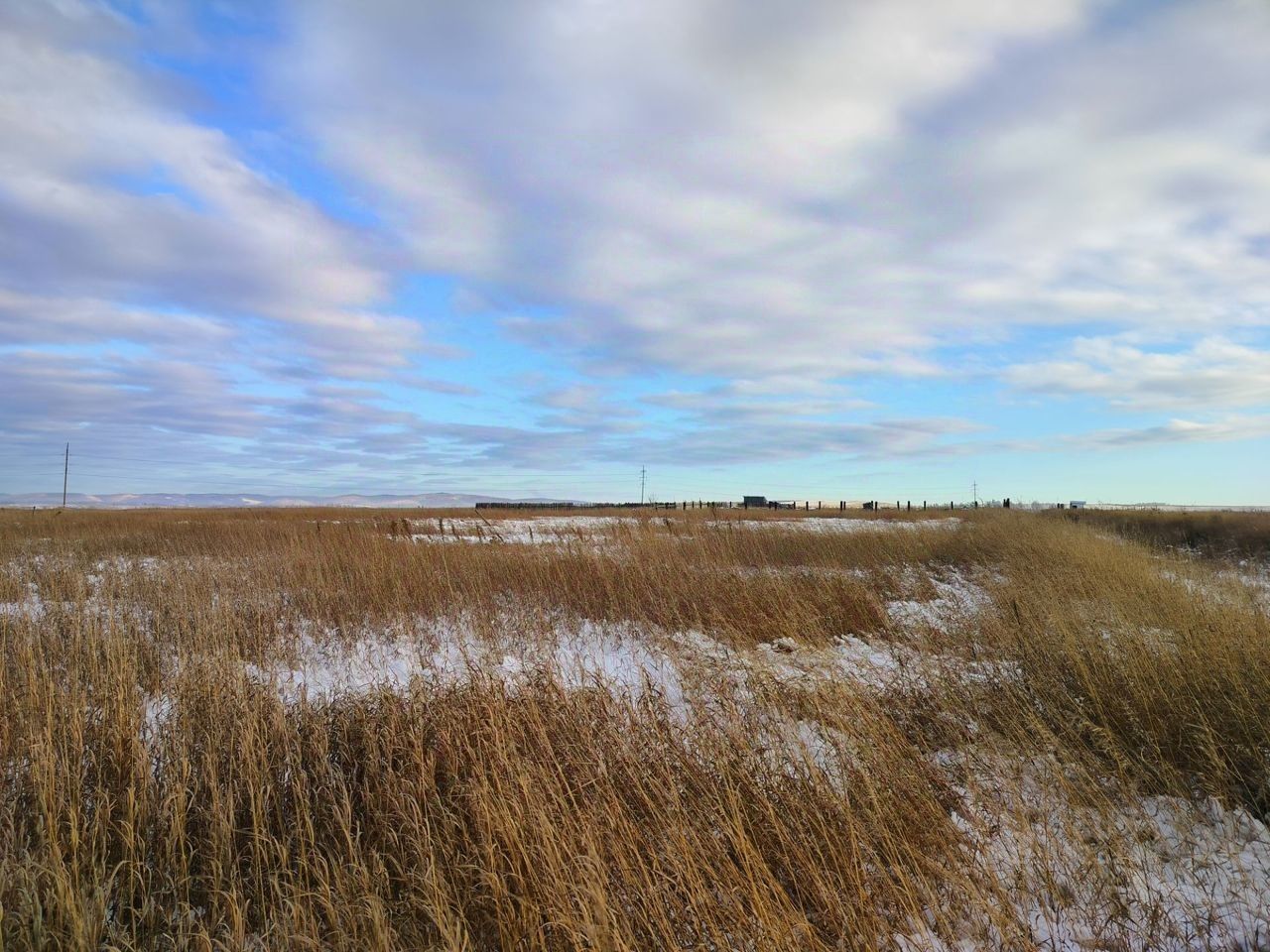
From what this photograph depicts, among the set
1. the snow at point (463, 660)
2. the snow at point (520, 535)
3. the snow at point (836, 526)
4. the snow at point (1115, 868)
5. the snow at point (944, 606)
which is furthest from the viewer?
the snow at point (836, 526)

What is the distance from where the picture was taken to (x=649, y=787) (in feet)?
13.3

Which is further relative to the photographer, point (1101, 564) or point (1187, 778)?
point (1101, 564)

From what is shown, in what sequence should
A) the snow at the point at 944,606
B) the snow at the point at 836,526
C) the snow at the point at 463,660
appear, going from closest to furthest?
the snow at the point at 463,660, the snow at the point at 944,606, the snow at the point at 836,526

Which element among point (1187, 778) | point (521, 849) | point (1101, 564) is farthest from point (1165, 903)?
point (1101, 564)

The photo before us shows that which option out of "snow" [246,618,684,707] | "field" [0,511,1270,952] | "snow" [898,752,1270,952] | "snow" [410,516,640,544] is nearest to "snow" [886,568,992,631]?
"field" [0,511,1270,952]

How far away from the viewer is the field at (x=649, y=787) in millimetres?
3133

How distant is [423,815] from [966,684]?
4517 millimetres

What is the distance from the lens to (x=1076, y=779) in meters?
4.57

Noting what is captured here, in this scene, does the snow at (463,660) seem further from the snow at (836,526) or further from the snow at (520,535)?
the snow at (836,526)

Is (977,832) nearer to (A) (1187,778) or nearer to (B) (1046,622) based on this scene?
(A) (1187,778)

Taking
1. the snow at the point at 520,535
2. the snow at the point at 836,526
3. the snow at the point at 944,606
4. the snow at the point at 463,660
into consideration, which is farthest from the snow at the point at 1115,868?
the snow at the point at 836,526

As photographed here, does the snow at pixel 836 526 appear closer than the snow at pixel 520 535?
No

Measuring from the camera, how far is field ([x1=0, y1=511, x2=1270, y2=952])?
10.3 ft

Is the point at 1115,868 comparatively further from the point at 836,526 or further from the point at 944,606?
the point at 836,526
